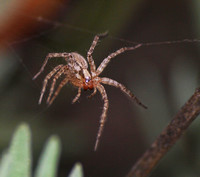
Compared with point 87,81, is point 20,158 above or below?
below

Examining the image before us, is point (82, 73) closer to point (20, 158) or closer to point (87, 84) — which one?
point (87, 84)

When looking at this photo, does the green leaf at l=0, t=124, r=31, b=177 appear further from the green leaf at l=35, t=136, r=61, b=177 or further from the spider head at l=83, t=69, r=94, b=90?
A: the spider head at l=83, t=69, r=94, b=90

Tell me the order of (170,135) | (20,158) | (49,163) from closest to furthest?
(170,135)
(20,158)
(49,163)

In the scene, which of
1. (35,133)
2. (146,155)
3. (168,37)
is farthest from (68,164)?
(146,155)

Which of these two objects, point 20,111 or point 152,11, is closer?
point 20,111

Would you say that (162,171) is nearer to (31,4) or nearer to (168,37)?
(168,37)

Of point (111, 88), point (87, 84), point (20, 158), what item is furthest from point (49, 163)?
point (111, 88)
